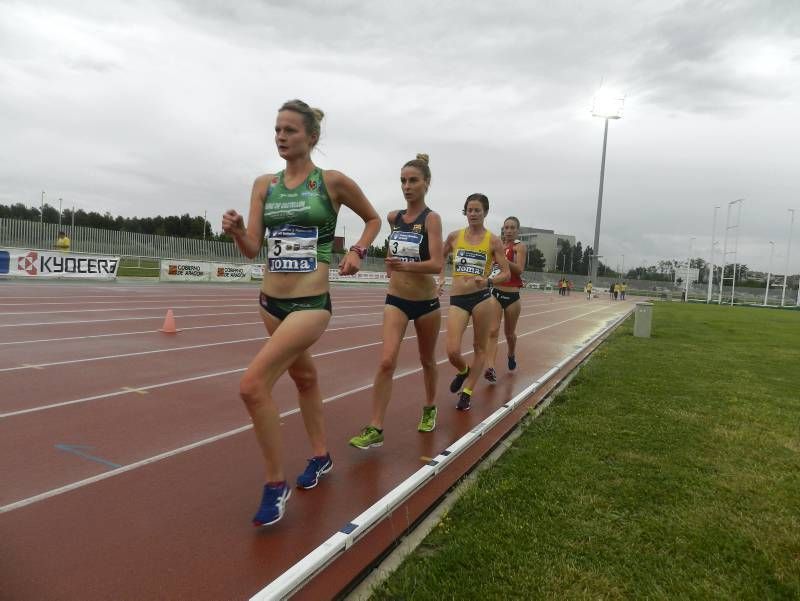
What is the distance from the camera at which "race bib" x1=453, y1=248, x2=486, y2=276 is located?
5.62 meters

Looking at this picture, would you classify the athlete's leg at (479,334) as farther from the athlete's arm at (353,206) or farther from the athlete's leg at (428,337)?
the athlete's arm at (353,206)

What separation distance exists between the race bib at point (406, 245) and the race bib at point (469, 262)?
1304 mm

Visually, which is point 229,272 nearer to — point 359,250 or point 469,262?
point 469,262

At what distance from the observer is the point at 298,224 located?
3191 mm

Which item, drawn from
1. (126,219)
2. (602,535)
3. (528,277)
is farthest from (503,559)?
(126,219)

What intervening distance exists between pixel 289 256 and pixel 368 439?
1.74 m

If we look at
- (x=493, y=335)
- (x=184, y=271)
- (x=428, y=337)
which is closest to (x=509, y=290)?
(x=493, y=335)

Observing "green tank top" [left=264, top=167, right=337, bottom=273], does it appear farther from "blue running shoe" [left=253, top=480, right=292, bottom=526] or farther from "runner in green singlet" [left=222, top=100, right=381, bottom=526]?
"blue running shoe" [left=253, top=480, right=292, bottom=526]

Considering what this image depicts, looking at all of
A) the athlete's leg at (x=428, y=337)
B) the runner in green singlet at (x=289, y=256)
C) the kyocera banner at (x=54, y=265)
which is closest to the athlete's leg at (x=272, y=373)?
the runner in green singlet at (x=289, y=256)

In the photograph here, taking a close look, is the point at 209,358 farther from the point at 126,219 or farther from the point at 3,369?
the point at 126,219

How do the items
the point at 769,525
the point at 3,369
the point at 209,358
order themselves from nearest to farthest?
the point at 769,525, the point at 3,369, the point at 209,358

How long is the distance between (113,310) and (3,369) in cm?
726

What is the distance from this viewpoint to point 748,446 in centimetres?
477

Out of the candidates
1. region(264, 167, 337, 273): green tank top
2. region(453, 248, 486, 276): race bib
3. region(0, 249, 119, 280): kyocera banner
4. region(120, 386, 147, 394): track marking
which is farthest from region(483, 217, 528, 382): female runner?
region(0, 249, 119, 280): kyocera banner
